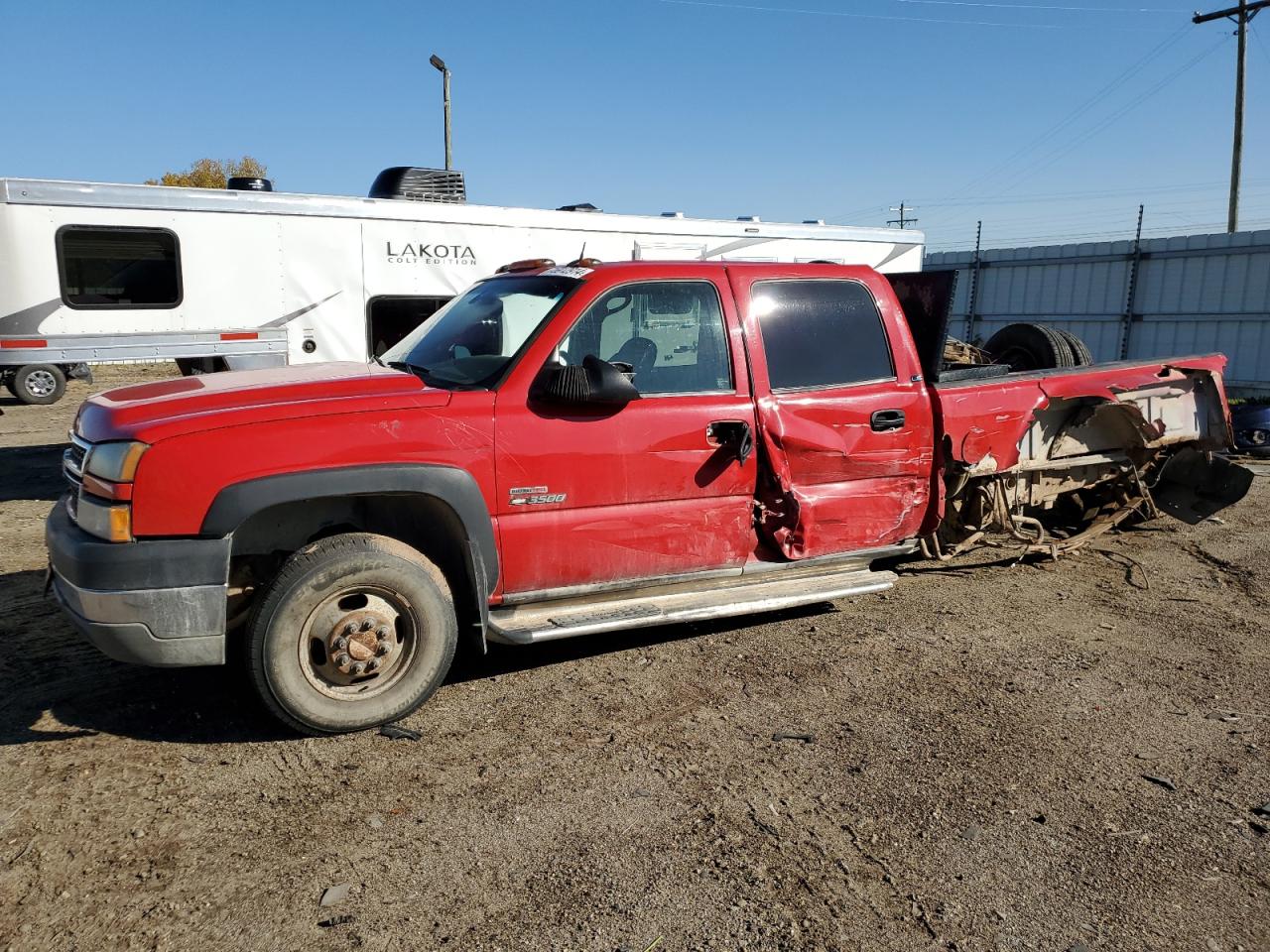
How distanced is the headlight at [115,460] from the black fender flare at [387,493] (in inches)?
12.0

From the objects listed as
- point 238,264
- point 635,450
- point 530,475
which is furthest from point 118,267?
point 635,450

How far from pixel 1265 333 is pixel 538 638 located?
17507 millimetres

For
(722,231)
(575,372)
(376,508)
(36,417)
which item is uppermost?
(722,231)

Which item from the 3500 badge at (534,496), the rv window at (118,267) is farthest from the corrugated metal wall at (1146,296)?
the 3500 badge at (534,496)

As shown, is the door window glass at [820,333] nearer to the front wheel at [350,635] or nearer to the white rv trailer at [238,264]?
the front wheel at [350,635]

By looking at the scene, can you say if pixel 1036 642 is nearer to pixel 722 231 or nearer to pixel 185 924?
pixel 185 924

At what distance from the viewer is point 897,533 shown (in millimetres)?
5062

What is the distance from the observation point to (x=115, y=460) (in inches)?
133

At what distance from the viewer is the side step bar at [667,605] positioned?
4.01 meters

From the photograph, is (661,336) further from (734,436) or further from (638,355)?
(734,436)

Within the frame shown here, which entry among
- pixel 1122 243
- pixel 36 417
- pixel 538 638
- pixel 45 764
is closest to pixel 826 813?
pixel 538 638

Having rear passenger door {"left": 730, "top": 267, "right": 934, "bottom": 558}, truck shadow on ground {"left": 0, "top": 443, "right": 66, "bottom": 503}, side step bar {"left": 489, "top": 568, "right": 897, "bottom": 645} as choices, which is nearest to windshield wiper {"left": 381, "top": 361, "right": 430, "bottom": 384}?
side step bar {"left": 489, "top": 568, "right": 897, "bottom": 645}

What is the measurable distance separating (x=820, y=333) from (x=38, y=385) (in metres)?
16.2

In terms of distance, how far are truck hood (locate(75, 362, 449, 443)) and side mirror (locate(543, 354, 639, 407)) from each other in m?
0.47
